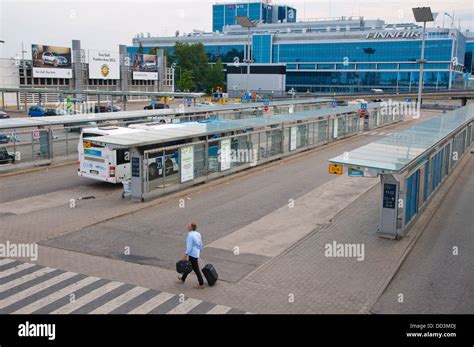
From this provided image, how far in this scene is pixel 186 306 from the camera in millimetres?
10328

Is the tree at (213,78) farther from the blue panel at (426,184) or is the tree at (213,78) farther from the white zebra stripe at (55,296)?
the white zebra stripe at (55,296)

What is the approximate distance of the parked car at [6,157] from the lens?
23750 millimetres

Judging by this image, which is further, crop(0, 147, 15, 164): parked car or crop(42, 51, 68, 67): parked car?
crop(42, 51, 68, 67): parked car

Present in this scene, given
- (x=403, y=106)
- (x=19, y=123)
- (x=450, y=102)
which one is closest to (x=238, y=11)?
(x=450, y=102)

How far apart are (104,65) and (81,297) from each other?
64854 millimetres

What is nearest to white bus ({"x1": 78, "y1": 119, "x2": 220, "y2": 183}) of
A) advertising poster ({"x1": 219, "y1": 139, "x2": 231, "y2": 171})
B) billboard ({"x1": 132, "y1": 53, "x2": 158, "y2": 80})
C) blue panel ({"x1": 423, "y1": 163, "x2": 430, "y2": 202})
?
advertising poster ({"x1": 219, "y1": 139, "x2": 231, "y2": 171})

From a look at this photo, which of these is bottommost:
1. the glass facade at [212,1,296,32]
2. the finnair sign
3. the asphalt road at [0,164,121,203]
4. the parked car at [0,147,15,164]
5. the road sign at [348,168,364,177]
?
the asphalt road at [0,164,121,203]

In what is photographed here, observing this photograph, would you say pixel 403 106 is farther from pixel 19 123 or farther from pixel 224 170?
pixel 19 123

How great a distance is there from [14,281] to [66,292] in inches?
58.2

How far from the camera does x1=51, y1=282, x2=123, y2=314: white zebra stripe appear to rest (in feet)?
32.7

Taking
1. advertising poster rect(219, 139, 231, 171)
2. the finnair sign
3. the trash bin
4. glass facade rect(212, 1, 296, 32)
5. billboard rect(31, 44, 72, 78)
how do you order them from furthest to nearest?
glass facade rect(212, 1, 296, 32), the finnair sign, billboard rect(31, 44, 72, 78), advertising poster rect(219, 139, 231, 171), the trash bin

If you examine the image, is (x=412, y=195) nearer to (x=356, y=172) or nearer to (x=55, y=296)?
(x=356, y=172)

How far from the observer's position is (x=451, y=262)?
13.2 metres

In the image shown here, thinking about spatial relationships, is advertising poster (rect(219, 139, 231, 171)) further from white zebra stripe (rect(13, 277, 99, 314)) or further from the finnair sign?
the finnair sign
